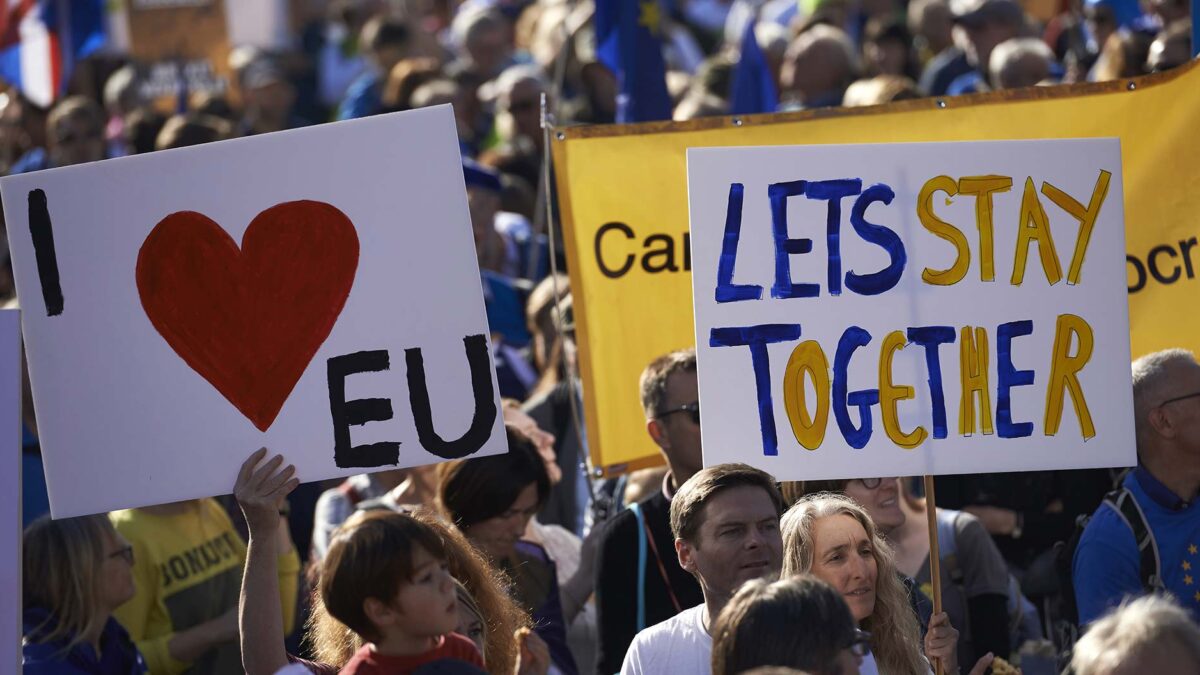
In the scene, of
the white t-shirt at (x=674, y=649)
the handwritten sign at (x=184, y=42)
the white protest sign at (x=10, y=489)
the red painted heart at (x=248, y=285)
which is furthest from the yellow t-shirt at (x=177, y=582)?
the handwritten sign at (x=184, y=42)

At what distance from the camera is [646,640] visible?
3.94 meters

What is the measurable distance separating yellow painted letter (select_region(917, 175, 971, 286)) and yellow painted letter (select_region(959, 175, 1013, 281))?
0.03m

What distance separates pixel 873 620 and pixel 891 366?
0.64m

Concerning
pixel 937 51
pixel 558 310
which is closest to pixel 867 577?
pixel 558 310

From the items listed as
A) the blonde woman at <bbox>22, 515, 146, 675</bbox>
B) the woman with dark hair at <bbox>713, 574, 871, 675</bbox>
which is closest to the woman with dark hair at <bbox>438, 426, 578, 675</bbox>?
the blonde woman at <bbox>22, 515, 146, 675</bbox>

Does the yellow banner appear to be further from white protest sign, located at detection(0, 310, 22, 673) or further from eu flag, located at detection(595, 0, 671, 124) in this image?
white protest sign, located at detection(0, 310, 22, 673)

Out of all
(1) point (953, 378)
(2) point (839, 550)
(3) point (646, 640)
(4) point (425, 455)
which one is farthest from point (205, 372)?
(1) point (953, 378)

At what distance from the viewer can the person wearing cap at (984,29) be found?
8.93 metres

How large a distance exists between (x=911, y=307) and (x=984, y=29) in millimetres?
5107

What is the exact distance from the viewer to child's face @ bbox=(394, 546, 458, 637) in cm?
341

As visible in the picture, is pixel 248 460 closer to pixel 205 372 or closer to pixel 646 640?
pixel 205 372

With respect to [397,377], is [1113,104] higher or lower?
higher

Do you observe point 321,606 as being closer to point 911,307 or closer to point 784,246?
point 784,246

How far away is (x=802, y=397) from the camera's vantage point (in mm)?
4215
